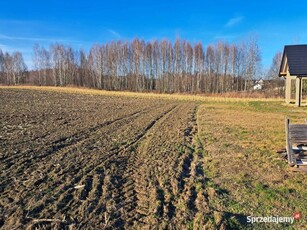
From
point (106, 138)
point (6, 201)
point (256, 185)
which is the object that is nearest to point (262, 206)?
point (256, 185)

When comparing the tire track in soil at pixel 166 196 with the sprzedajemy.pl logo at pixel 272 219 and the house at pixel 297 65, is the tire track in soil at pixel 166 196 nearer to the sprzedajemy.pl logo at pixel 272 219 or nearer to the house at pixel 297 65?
the sprzedajemy.pl logo at pixel 272 219

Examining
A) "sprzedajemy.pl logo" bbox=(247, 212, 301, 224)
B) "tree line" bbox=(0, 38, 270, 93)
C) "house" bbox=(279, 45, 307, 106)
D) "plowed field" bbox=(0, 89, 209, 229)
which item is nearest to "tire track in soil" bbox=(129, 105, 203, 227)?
"plowed field" bbox=(0, 89, 209, 229)

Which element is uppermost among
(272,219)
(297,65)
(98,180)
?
(297,65)

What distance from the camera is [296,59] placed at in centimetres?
2236

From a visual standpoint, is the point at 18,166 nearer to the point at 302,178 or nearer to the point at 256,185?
the point at 256,185

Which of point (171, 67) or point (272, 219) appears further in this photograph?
point (171, 67)

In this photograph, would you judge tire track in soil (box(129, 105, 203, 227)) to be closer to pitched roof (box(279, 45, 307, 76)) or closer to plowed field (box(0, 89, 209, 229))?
plowed field (box(0, 89, 209, 229))

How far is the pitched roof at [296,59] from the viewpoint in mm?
21375

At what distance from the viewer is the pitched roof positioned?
70.1 ft

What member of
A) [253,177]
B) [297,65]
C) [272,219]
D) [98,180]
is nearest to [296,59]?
[297,65]

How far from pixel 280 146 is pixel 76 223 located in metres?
6.82

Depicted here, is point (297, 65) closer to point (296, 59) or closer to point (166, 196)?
point (296, 59)

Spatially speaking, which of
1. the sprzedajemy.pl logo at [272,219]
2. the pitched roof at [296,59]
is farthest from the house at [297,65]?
the sprzedajemy.pl logo at [272,219]

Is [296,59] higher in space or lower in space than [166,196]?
higher
